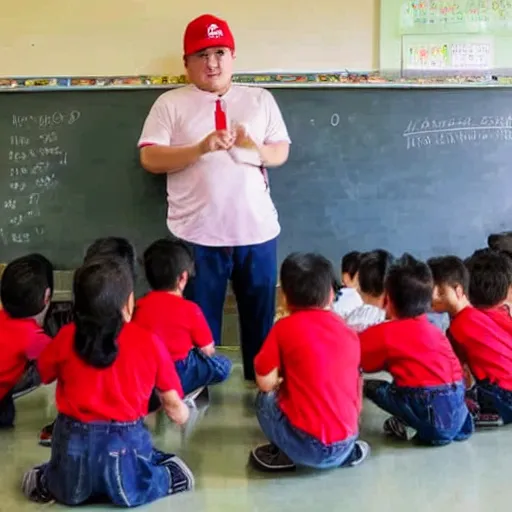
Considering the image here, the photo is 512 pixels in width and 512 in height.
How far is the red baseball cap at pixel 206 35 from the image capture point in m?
2.81

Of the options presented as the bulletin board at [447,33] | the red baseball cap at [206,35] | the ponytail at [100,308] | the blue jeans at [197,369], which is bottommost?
the blue jeans at [197,369]

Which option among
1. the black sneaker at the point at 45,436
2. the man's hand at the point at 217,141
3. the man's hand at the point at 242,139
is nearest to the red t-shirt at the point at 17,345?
the black sneaker at the point at 45,436

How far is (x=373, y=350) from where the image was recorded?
2375mm

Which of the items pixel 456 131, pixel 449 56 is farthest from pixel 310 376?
pixel 449 56

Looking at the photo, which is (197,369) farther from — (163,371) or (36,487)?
(36,487)

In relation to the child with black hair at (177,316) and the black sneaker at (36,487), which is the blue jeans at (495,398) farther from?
the black sneaker at (36,487)

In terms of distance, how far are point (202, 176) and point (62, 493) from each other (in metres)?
1.39

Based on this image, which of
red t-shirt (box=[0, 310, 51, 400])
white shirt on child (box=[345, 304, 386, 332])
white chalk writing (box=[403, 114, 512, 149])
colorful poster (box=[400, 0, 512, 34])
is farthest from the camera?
white chalk writing (box=[403, 114, 512, 149])

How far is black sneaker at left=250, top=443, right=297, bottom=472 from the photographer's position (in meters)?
2.33

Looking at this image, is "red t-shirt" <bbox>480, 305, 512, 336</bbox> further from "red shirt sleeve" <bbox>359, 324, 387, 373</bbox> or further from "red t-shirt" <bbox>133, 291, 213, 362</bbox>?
"red t-shirt" <bbox>133, 291, 213, 362</bbox>

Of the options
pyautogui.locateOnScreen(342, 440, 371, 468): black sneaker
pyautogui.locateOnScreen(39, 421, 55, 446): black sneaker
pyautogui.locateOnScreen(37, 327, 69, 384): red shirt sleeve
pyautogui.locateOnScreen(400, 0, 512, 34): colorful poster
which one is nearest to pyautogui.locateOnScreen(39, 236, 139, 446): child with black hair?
pyautogui.locateOnScreen(39, 421, 55, 446): black sneaker

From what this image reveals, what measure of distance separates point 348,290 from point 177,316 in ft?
2.84

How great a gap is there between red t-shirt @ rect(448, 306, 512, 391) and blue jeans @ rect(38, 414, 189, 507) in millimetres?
1183

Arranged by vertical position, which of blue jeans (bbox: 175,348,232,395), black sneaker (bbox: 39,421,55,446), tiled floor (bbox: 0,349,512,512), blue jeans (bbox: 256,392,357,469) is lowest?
tiled floor (bbox: 0,349,512,512)
